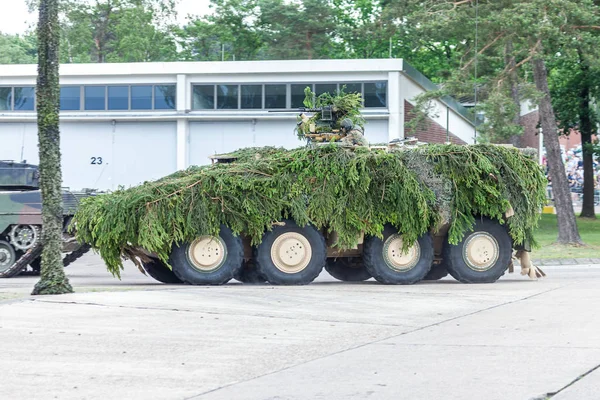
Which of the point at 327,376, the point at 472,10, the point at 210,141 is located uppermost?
the point at 472,10

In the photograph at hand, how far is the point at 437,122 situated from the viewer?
4303cm

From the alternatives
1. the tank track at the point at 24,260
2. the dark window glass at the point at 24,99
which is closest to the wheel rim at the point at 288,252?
the tank track at the point at 24,260

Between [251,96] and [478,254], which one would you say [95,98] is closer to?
[251,96]

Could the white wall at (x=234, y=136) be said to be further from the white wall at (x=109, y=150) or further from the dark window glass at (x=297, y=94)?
the white wall at (x=109, y=150)

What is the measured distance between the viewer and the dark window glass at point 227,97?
131ft

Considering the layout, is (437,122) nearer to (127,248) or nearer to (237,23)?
(237,23)

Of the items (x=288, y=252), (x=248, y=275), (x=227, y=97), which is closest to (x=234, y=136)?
(x=227, y=97)

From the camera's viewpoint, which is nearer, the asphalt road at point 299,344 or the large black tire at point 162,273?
the asphalt road at point 299,344

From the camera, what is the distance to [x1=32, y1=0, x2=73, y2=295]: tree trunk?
13641mm

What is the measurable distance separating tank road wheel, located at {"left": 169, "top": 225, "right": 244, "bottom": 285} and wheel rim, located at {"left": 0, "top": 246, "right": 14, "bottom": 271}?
→ 4.92 metres

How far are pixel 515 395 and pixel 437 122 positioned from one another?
3597 centimetres

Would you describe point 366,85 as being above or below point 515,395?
above

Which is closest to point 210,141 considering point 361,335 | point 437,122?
point 437,122

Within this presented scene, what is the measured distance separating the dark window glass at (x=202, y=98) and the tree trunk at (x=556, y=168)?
44.8 feet
